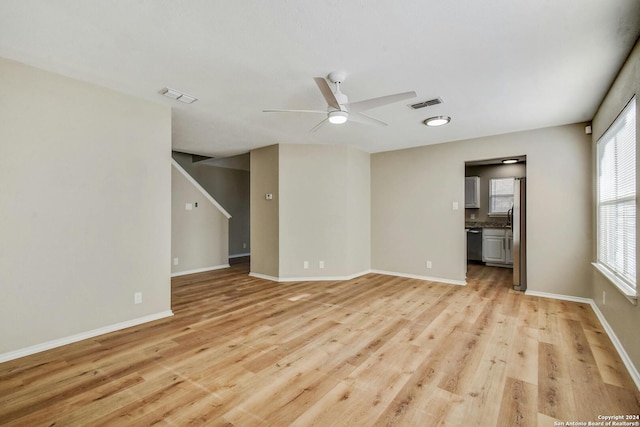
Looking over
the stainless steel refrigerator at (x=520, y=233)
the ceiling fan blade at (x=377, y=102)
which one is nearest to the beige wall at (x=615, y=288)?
the stainless steel refrigerator at (x=520, y=233)

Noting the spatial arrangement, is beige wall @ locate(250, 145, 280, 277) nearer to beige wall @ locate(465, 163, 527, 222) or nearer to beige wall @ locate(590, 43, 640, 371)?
beige wall @ locate(590, 43, 640, 371)

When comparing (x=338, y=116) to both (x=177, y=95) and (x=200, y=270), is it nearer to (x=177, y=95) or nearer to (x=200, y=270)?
(x=177, y=95)

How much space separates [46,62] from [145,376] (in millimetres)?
2649

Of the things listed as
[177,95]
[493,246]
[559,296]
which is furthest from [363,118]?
[493,246]

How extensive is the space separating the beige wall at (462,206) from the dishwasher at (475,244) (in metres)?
2.03

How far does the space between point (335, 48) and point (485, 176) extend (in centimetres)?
602

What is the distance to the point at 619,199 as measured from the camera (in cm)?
270

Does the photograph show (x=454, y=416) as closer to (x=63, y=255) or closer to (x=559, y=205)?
(x=63, y=255)

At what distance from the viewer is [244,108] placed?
3424 mm

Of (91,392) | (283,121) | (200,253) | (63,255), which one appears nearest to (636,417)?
(91,392)

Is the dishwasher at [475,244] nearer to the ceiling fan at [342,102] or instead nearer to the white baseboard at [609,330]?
the white baseboard at [609,330]

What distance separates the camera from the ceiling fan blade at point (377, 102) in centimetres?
239

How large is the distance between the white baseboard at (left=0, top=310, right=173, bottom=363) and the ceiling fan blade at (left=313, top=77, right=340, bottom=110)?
2.94 m

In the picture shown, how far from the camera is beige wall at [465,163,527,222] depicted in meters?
6.57
